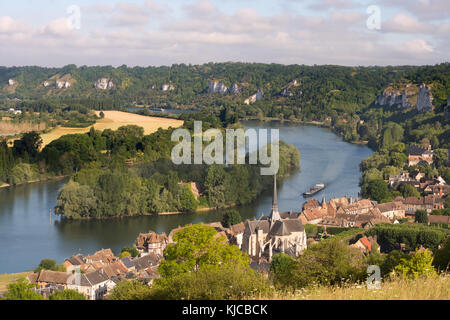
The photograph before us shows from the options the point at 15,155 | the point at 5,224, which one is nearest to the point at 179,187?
the point at 5,224

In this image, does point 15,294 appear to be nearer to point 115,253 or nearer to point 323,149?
point 115,253

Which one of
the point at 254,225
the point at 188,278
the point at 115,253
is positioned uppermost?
the point at 188,278

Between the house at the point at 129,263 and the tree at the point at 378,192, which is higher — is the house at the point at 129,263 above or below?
below

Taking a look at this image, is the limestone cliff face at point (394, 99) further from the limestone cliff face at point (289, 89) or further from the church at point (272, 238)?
the church at point (272, 238)

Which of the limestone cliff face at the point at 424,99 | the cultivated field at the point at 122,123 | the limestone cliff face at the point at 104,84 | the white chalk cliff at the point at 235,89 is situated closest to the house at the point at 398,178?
the cultivated field at the point at 122,123

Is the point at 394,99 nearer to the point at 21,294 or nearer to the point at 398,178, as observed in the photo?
the point at 398,178
